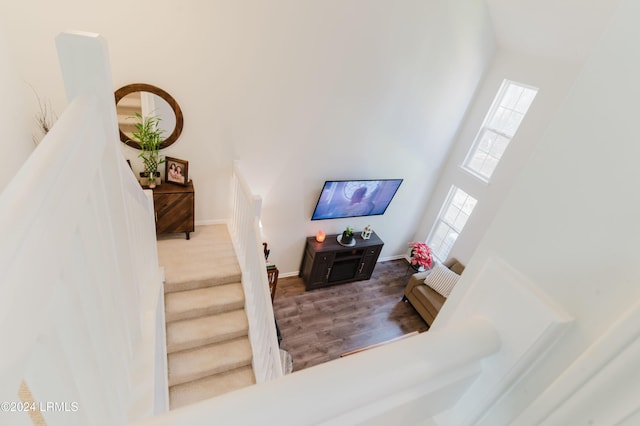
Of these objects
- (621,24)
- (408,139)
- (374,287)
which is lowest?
(374,287)

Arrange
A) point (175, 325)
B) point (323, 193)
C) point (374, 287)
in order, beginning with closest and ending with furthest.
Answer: point (175, 325) < point (323, 193) < point (374, 287)

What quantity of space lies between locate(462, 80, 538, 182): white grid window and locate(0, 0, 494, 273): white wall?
410mm

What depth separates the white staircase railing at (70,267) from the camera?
0.29 metres

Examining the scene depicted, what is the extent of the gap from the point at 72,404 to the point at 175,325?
261 cm

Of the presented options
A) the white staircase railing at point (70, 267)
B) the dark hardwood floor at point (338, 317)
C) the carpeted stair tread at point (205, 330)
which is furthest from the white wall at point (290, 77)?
the white staircase railing at point (70, 267)

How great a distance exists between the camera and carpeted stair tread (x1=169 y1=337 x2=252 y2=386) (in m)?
2.63

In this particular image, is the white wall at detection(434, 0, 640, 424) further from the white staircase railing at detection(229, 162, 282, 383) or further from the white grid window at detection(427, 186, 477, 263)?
the white grid window at detection(427, 186, 477, 263)

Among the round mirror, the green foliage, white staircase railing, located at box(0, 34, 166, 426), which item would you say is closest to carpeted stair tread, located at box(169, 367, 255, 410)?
white staircase railing, located at box(0, 34, 166, 426)

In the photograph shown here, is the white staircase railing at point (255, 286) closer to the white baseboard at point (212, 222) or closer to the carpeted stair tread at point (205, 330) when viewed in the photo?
the carpeted stair tread at point (205, 330)

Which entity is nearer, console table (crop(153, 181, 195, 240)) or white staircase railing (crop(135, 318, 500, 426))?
white staircase railing (crop(135, 318, 500, 426))

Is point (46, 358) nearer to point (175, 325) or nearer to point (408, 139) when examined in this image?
point (175, 325)

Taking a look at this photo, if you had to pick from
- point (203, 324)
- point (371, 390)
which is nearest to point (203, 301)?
point (203, 324)

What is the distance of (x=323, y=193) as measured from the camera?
4363 mm

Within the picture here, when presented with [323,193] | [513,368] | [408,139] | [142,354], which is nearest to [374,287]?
[323,193]
